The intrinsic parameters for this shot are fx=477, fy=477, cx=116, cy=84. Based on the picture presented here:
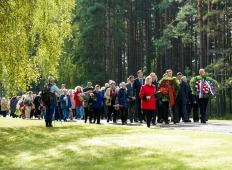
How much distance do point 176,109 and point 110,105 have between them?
170 inches

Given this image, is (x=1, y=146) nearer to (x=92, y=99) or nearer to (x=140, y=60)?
(x=92, y=99)

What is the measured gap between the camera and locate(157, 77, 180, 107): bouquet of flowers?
18.8 meters

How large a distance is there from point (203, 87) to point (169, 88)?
204 cm

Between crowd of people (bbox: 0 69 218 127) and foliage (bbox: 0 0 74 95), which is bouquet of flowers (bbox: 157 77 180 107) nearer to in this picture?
crowd of people (bbox: 0 69 218 127)

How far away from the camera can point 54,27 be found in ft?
63.0

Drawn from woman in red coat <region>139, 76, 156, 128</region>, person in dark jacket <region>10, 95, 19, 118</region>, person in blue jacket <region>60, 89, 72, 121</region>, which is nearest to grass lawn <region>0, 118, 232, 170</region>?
woman in red coat <region>139, 76, 156, 128</region>

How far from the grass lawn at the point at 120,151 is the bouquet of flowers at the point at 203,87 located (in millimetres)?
5916

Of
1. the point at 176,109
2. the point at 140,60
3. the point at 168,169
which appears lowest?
the point at 168,169

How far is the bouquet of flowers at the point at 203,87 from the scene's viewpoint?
20203 mm

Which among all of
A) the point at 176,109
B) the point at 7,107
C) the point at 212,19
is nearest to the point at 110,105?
the point at 176,109

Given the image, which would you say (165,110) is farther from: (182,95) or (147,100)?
(147,100)

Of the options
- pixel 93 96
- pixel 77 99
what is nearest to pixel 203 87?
pixel 93 96

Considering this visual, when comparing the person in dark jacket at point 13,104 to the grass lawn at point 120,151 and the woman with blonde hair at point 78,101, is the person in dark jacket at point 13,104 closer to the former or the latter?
the woman with blonde hair at point 78,101

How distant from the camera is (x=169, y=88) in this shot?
19.0 meters
